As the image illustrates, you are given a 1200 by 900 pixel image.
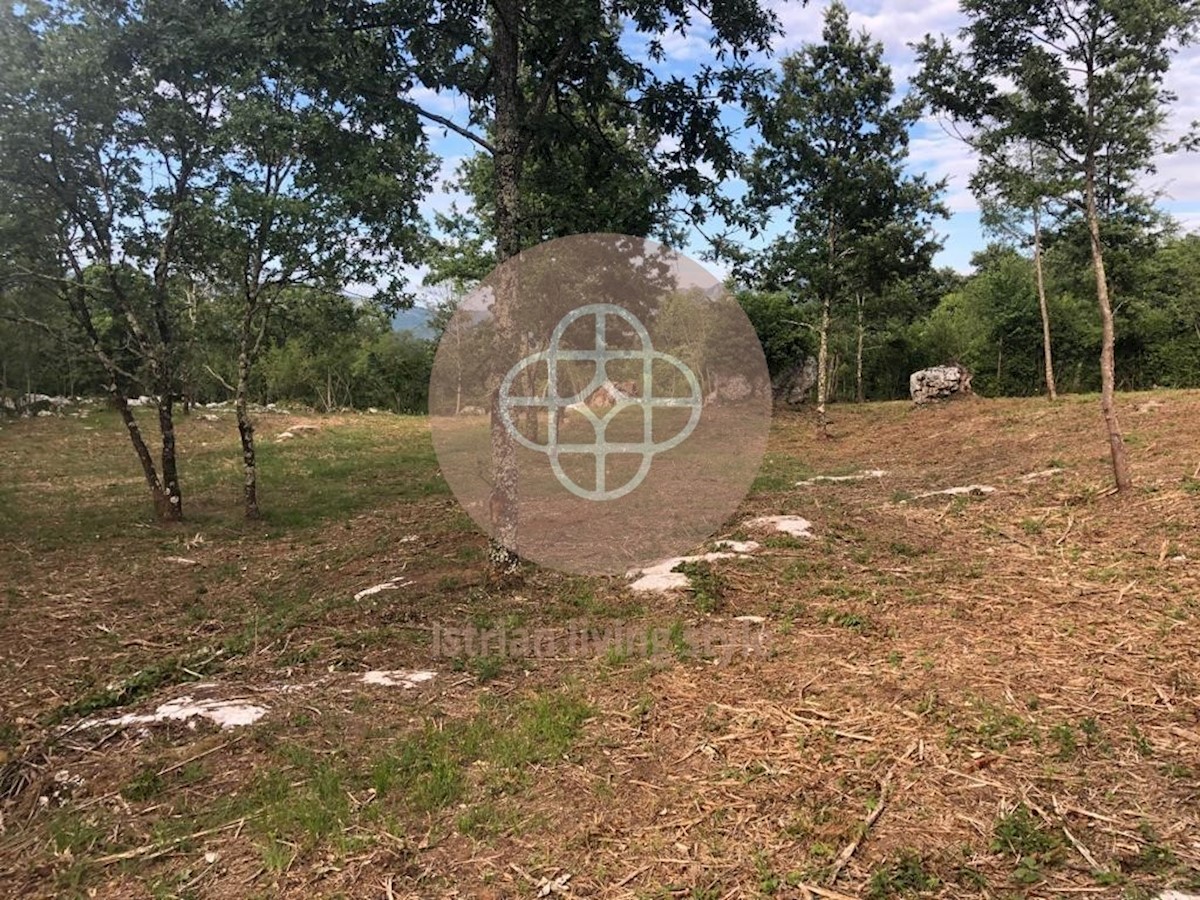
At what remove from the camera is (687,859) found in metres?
3.18

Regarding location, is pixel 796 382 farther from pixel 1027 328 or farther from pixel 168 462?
pixel 168 462

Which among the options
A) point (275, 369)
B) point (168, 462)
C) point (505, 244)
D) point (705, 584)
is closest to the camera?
point (705, 584)

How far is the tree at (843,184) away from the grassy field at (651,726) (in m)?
13.3

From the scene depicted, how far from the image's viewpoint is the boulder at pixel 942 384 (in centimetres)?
2419

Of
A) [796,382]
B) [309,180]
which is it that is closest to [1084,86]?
[309,180]

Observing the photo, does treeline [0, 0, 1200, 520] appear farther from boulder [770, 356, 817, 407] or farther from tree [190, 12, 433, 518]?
boulder [770, 356, 817, 407]

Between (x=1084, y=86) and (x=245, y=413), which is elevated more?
(x=1084, y=86)

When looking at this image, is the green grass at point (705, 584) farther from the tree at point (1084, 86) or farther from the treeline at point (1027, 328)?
the treeline at point (1027, 328)

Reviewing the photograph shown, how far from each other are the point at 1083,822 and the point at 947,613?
2844 mm

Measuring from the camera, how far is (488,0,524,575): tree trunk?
7.24 metres

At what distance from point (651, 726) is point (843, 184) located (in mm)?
20351

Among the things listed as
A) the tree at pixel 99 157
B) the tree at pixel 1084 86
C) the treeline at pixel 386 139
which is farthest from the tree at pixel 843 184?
the tree at pixel 99 157

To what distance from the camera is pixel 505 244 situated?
7.22 m

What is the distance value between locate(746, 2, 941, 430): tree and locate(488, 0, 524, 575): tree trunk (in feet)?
46.3
